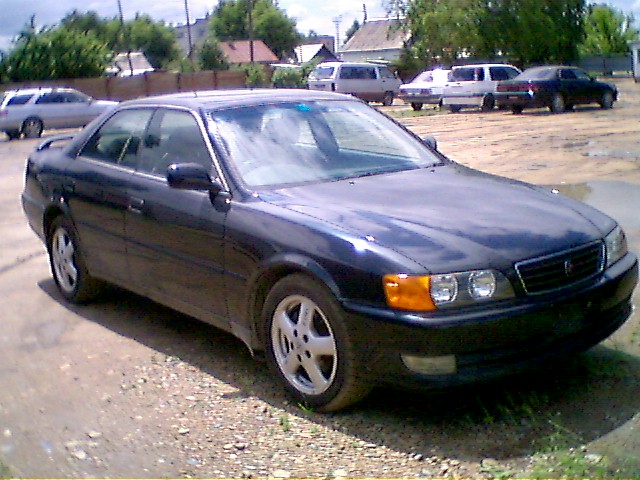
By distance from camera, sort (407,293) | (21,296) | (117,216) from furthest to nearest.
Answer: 1. (21,296)
2. (117,216)
3. (407,293)

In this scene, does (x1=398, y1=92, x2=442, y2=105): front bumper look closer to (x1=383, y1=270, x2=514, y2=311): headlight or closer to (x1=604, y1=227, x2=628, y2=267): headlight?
(x1=604, y1=227, x2=628, y2=267): headlight

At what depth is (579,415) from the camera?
4176mm

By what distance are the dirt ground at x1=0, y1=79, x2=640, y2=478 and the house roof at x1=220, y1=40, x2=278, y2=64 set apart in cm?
8353

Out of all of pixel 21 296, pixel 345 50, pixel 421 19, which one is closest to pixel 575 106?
pixel 421 19

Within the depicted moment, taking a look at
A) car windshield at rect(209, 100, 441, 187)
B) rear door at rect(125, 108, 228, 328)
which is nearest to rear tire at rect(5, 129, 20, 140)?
rear door at rect(125, 108, 228, 328)

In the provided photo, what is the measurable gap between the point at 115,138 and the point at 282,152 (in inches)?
59.9

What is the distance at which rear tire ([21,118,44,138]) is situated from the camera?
2789 cm

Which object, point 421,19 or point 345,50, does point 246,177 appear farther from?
point 345,50

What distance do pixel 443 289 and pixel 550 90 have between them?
25.5 meters

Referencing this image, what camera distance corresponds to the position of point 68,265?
6609 mm

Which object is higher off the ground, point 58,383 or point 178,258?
point 178,258

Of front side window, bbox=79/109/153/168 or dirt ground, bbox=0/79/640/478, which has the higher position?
front side window, bbox=79/109/153/168

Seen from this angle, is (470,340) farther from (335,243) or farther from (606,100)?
(606,100)

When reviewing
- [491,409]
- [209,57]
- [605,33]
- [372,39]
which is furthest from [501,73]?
[372,39]
